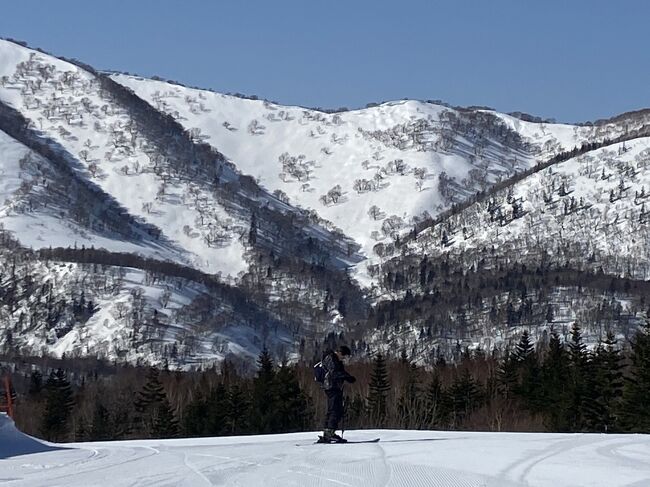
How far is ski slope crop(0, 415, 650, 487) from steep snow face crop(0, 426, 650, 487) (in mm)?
15

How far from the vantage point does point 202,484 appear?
50.2 feet

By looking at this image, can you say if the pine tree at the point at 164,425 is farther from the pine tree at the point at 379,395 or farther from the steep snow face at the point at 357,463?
the steep snow face at the point at 357,463

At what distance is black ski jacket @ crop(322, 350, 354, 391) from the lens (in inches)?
898

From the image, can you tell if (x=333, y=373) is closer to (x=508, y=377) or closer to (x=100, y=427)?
(x=100, y=427)

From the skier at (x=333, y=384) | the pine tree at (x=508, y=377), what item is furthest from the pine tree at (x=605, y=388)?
the skier at (x=333, y=384)

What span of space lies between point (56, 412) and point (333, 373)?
88.1m

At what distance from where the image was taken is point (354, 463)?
57.4 feet

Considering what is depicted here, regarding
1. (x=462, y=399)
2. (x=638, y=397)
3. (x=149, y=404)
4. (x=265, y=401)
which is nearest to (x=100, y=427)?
(x=149, y=404)

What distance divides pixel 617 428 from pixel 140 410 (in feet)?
177

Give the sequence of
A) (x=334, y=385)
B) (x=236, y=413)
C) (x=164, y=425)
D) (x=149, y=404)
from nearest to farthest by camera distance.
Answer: (x=334, y=385), (x=236, y=413), (x=164, y=425), (x=149, y=404)

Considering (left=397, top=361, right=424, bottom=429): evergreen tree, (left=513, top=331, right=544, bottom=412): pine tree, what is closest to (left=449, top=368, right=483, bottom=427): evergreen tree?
(left=397, top=361, right=424, bottom=429): evergreen tree

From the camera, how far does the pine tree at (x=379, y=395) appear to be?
102188 mm

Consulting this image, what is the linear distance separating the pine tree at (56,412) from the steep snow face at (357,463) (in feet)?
276

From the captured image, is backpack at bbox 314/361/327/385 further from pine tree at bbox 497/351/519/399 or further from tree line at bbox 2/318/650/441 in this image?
pine tree at bbox 497/351/519/399
